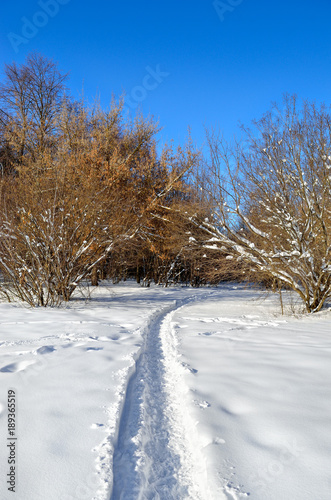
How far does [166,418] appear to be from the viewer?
9.39ft

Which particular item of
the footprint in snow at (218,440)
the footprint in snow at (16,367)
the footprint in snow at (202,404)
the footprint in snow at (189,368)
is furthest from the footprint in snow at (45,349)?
the footprint in snow at (218,440)

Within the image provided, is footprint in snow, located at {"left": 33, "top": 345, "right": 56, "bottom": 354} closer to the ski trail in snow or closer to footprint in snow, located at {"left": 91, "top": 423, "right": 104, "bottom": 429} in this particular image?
the ski trail in snow

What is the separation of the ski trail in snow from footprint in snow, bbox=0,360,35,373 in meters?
1.17

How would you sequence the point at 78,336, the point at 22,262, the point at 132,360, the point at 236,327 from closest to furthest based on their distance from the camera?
the point at 132,360, the point at 78,336, the point at 236,327, the point at 22,262

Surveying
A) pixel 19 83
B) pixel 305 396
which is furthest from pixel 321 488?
pixel 19 83

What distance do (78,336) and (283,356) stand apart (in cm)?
307

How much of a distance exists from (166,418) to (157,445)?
16.5 inches

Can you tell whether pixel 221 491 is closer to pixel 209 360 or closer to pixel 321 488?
pixel 321 488

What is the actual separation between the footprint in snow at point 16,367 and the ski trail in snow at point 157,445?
1172 mm

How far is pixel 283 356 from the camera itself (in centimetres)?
441

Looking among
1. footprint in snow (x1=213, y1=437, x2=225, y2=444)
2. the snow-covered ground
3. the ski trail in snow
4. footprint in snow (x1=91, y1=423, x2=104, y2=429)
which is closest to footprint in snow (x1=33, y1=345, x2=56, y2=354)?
the snow-covered ground

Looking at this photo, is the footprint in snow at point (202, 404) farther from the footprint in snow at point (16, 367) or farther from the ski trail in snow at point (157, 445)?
the footprint in snow at point (16, 367)

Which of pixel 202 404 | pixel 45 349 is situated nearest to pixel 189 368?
pixel 202 404

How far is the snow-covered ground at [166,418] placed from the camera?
75.6 inches
